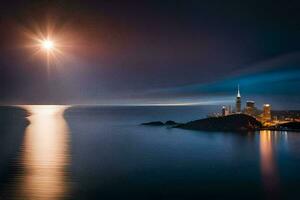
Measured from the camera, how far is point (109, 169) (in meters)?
43.9

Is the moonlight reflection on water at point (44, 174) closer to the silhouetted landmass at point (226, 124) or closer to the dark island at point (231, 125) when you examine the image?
the silhouetted landmass at point (226, 124)

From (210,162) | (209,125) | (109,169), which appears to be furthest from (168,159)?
(209,125)

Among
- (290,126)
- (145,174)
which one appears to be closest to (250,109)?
(290,126)

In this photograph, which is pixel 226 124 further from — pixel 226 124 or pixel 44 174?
pixel 44 174

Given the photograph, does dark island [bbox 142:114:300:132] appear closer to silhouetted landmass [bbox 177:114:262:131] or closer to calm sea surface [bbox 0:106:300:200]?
silhouetted landmass [bbox 177:114:262:131]

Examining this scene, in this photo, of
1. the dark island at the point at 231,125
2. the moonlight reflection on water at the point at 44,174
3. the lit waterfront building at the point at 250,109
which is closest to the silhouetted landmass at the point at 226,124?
the dark island at the point at 231,125

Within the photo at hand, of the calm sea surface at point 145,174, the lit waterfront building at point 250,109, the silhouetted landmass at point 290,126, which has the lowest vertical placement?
the calm sea surface at point 145,174

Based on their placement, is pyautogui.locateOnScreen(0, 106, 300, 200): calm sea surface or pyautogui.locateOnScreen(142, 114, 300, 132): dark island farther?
pyautogui.locateOnScreen(142, 114, 300, 132): dark island

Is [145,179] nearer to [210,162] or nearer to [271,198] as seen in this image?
[271,198]

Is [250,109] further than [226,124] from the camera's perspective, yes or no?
Yes

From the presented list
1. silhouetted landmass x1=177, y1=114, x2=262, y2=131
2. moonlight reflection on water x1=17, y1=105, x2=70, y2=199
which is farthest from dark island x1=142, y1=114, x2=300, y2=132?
moonlight reflection on water x1=17, y1=105, x2=70, y2=199

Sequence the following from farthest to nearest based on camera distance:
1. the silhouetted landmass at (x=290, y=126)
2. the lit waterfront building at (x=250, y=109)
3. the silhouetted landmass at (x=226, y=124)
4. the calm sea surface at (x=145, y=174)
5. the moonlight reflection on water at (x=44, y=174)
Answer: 1. the lit waterfront building at (x=250, y=109)
2. the silhouetted landmass at (x=290, y=126)
3. the silhouetted landmass at (x=226, y=124)
4. the calm sea surface at (x=145, y=174)
5. the moonlight reflection on water at (x=44, y=174)

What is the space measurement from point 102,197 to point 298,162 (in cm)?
3639

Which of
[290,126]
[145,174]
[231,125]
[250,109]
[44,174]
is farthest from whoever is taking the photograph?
[250,109]
